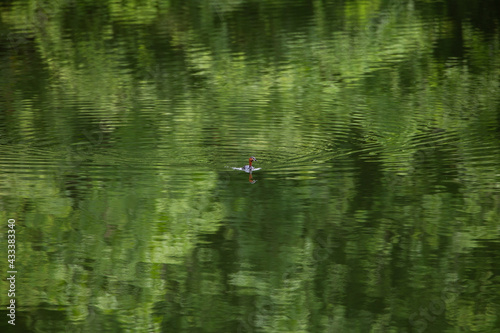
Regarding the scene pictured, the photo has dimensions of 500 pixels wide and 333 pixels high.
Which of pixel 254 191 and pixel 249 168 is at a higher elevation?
pixel 249 168

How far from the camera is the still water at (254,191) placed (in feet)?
33.4

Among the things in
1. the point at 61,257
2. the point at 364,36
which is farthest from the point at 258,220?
the point at 364,36

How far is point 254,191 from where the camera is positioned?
13.2 meters

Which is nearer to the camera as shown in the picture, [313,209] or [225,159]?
[313,209]

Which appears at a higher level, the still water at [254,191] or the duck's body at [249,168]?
the duck's body at [249,168]

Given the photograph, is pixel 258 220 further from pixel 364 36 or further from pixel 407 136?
pixel 364 36

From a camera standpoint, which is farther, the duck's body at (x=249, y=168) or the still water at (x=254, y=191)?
the duck's body at (x=249, y=168)

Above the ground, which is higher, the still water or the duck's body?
the duck's body

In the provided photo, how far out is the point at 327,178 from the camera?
13648 mm

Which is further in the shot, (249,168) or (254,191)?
(249,168)

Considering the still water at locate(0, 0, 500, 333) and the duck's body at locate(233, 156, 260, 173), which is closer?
the still water at locate(0, 0, 500, 333)

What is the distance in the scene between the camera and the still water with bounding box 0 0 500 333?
10.2 m

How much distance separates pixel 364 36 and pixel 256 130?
36.5 feet

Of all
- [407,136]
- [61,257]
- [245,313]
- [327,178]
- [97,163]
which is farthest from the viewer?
[407,136]
